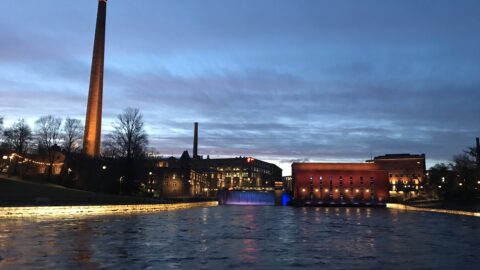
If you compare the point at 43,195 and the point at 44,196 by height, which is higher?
the point at 43,195

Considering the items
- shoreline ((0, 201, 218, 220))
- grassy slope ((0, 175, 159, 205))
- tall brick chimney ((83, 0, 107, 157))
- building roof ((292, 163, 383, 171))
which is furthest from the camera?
building roof ((292, 163, 383, 171))

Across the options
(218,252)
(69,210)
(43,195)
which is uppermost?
(43,195)

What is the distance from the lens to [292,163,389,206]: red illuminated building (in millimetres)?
151625

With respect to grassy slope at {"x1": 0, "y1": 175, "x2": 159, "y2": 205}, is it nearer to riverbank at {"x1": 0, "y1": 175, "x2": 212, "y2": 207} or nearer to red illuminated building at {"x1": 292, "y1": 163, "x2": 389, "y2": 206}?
riverbank at {"x1": 0, "y1": 175, "x2": 212, "y2": 207}

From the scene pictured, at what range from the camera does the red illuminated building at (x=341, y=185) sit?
15162 cm

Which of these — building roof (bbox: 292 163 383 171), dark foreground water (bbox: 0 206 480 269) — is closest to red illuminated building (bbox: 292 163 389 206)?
building roof (bbox: 292 163 383 171)

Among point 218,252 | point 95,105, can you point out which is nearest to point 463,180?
point 95,105

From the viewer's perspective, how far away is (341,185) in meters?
155

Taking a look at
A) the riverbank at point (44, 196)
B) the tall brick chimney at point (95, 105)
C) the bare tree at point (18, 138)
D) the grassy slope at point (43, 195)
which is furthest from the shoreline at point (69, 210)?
the bare tree at point (18, 138)

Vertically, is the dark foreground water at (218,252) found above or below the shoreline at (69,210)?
below

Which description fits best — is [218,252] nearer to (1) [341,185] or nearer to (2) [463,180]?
(2) [463,180]

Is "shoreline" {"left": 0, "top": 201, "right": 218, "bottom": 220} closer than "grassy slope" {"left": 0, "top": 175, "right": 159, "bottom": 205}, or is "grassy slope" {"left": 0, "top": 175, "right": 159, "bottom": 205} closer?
"shoreline" {"left": 0, "top": 201, "right": 218, "bottom": 220}

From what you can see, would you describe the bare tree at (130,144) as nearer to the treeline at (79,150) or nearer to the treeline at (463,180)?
the treeline at (79,150)

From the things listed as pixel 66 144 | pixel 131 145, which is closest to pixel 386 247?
pixel 131 145
